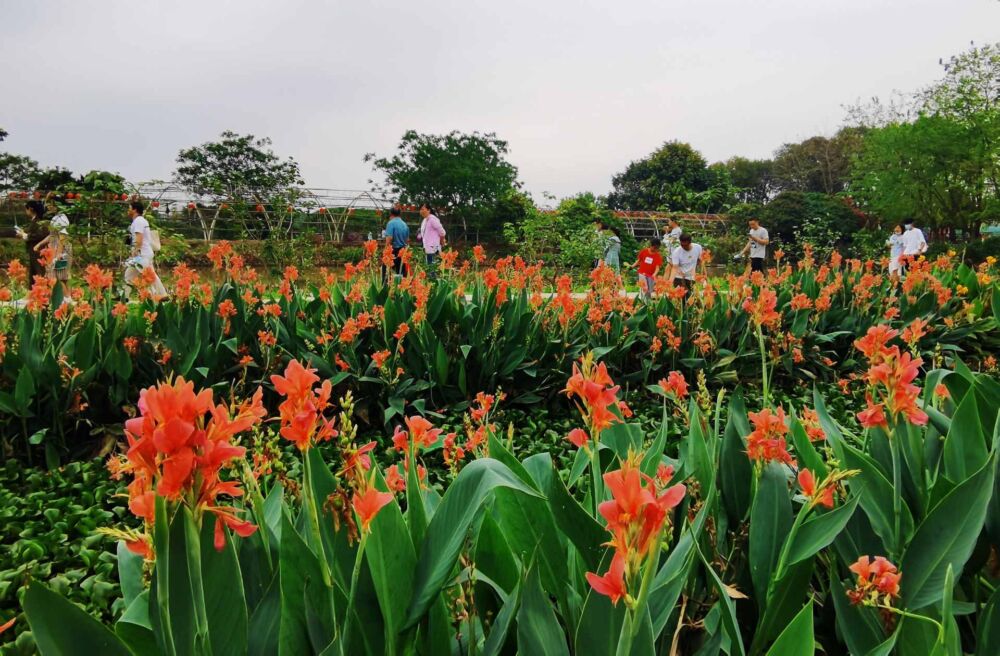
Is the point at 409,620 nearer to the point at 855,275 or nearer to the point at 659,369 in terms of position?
the point at 659,369

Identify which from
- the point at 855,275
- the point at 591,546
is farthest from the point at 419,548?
the point at 855,275

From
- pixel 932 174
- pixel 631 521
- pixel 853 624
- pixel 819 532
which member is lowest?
pixel 853 624

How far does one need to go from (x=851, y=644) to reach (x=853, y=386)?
3804 mm

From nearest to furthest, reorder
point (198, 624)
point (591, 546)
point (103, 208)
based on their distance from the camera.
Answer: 1. point (198, 624)
2. point (591, 546)
3. point (103, 208)

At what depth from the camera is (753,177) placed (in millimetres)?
44250

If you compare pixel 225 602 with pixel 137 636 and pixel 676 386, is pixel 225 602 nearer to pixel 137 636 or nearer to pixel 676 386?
pixel 137 636

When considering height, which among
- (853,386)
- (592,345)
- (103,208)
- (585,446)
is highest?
(103,208)

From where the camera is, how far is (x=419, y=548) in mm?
926

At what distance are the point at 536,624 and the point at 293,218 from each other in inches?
561

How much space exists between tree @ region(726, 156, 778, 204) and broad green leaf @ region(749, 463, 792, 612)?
4638 centimetres

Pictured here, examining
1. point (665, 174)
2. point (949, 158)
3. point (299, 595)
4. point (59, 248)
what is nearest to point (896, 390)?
point (299, 595)

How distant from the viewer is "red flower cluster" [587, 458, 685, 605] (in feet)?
1.73

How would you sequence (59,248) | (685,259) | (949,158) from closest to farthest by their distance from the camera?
1. (59,248)
2. (685,259)
3. (949,158)

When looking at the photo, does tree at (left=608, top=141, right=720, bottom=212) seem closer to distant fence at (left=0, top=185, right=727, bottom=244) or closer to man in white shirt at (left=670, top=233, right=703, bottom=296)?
distant fence at (left=0, top=185, right=727, bottom=244)
